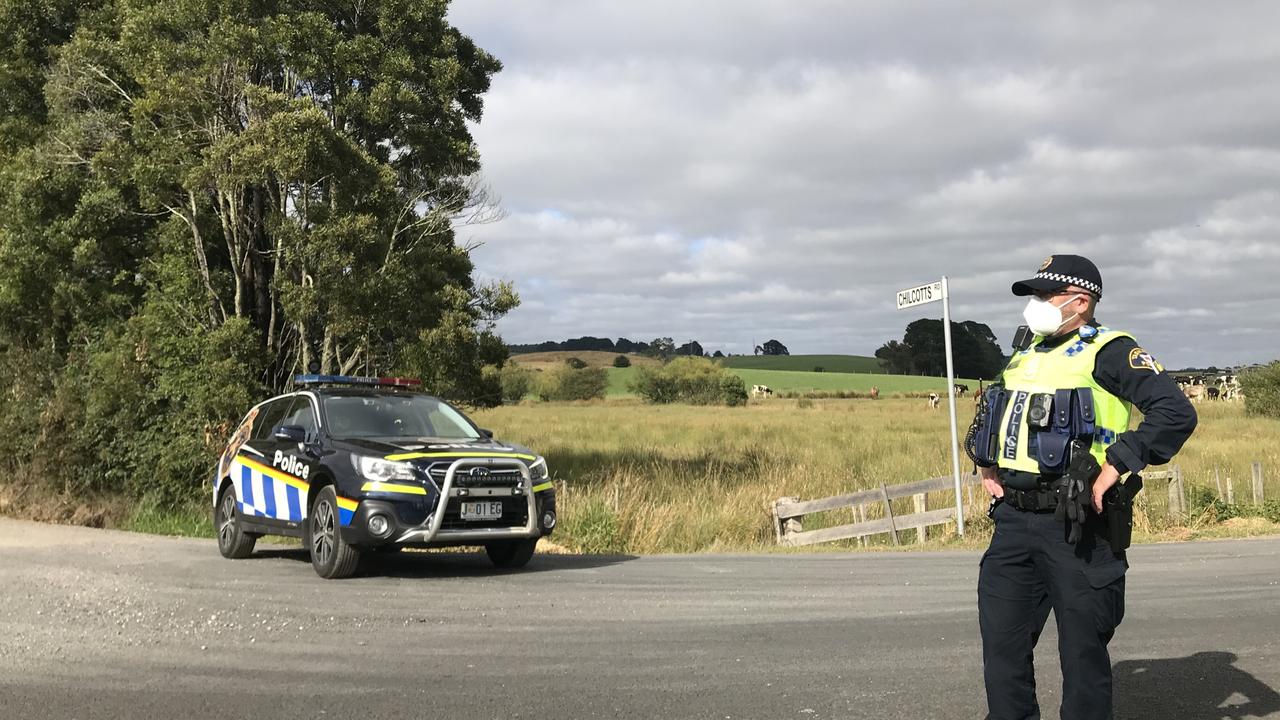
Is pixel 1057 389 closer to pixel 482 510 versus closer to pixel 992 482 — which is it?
pixel 992 482

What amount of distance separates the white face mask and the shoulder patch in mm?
266

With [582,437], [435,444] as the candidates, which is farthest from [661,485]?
[582,437]

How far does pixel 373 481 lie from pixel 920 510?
327 inches

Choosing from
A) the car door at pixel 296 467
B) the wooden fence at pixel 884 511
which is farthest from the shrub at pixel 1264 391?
the car door at pixel 296 467

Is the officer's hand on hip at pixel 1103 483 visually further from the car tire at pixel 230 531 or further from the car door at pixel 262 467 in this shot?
the car tire at pixel 230 531

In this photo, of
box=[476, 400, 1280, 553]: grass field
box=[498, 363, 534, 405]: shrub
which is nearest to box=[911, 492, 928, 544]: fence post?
box=[476, 400, 1280, 553]: grass field

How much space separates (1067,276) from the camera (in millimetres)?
A: 4137

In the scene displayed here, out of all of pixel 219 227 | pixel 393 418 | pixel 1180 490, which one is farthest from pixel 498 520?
pixel 219 227

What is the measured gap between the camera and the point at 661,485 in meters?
19.0

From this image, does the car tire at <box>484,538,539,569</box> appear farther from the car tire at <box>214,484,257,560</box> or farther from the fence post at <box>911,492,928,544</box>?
the fence post at <box>911,492,928,544</box>

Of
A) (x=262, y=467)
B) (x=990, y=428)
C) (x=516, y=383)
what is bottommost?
(x=262, y=467)

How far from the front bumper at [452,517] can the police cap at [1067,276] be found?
6.27 meters

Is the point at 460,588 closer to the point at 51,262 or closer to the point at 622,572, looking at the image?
the point at 622,572

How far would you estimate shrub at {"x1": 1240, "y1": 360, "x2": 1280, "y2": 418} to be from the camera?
1965 inches
